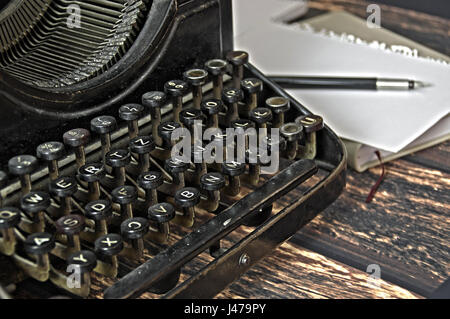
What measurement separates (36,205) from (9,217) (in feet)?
0.15

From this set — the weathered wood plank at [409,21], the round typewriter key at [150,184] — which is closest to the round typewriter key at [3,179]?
the round typewriter key at [150,184]

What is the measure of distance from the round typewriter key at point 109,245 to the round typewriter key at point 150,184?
0.13m

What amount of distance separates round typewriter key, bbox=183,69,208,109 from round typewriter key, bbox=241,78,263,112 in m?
0.08

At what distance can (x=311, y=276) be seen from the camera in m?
1.30

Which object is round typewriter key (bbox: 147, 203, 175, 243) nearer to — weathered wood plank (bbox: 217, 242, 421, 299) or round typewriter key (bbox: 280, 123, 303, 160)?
weathered wood plank (bbox: 217, 242, 421, 299)

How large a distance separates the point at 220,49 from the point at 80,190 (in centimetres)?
47

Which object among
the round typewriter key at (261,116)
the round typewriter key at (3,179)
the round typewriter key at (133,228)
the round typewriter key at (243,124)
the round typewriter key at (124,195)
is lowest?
the round typewriter key at (133,228)

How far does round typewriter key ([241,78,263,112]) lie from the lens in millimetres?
1506

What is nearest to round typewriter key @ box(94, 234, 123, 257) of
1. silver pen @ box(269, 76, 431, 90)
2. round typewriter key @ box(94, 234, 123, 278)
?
round typewriter key @ box(94, 234, 123, 278)

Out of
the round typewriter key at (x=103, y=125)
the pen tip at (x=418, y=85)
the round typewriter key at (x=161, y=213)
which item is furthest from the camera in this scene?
the pen tip at (x=418, y=85)

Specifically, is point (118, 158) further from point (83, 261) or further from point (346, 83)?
point (346, 83)

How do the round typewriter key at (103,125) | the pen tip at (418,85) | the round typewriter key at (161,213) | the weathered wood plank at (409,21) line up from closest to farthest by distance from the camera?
the round typewriter key at (161,213)
the round typewriter key at (103,125)
the pen tip at (418,85)
the weathered wood plank at (409,21)

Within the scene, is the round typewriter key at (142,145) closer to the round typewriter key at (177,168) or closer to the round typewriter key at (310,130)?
the round typewriter key at (177,168)

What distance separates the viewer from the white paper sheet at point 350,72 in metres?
1.64
